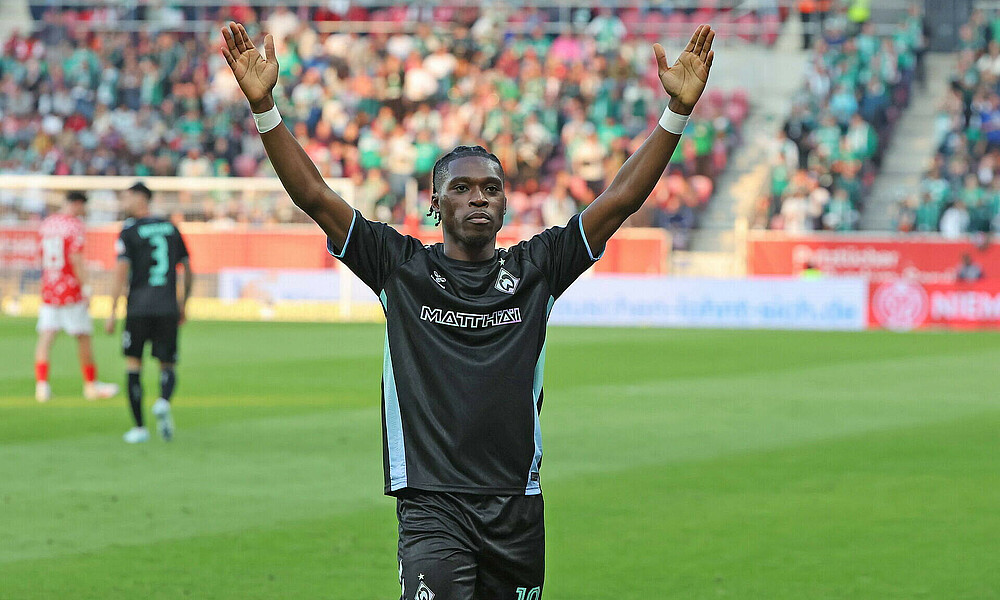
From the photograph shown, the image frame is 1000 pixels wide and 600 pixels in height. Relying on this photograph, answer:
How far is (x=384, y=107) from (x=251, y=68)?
27119mm

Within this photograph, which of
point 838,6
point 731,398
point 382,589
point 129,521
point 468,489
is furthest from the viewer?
point 838,6

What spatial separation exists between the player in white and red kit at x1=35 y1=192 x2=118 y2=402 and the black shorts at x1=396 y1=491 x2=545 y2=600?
11541mm

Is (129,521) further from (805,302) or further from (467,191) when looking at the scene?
(805,302)

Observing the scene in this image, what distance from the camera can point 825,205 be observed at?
2766 cm

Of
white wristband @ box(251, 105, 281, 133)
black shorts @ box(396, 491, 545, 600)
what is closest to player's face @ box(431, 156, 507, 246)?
white wristband @ box(251, 105, 281, 133)

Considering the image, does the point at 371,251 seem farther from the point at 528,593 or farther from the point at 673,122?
the point at 528,593

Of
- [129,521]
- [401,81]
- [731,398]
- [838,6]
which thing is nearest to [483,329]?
[129,521]

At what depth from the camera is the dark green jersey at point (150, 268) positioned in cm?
1214

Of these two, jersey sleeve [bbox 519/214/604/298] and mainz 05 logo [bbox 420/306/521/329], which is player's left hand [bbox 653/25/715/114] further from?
mainz 05 logo [bbox 420/306/521/329]

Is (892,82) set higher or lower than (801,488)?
higher

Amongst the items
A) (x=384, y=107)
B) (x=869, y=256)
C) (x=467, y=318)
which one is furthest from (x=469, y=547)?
Answer: (x=384, y=107)

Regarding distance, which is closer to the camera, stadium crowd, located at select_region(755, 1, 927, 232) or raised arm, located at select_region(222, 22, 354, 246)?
raised arm, located at select_region(222, 22, 354, 246)

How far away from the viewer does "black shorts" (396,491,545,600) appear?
13.6 ft

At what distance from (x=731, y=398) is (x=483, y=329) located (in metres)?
11.2
